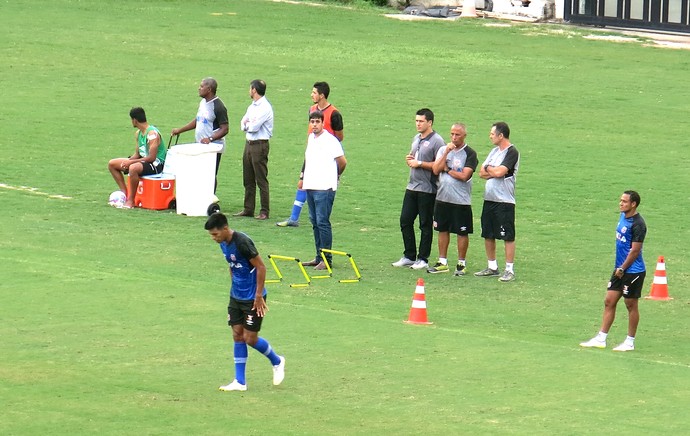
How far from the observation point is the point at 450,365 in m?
13.5

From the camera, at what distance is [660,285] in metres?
16.8

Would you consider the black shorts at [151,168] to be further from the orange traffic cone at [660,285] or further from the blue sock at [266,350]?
the blue sock at [266,350]

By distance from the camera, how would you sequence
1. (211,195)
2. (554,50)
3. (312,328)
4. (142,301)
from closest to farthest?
1. (312,328)
2. (142,301)
3. (211,195)
4. (554,50)

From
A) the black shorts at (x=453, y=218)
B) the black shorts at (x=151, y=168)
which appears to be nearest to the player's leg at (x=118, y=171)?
the black shorts at (x=151, y=168)

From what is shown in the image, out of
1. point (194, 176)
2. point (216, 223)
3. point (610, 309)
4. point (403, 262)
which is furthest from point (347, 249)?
point (216, 223)

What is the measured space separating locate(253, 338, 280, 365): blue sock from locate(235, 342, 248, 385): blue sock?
111 mm

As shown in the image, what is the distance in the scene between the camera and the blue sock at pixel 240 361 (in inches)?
488

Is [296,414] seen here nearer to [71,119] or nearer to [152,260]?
[152,260]

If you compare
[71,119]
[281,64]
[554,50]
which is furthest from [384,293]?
[554,50]

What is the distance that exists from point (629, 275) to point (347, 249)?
5515mm

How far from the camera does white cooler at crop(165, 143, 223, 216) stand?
20641mm

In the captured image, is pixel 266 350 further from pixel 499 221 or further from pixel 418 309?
pixel 499 221

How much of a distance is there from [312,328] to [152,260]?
3952 millimetres

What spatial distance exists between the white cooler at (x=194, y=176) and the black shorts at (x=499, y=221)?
4989 millimetres
